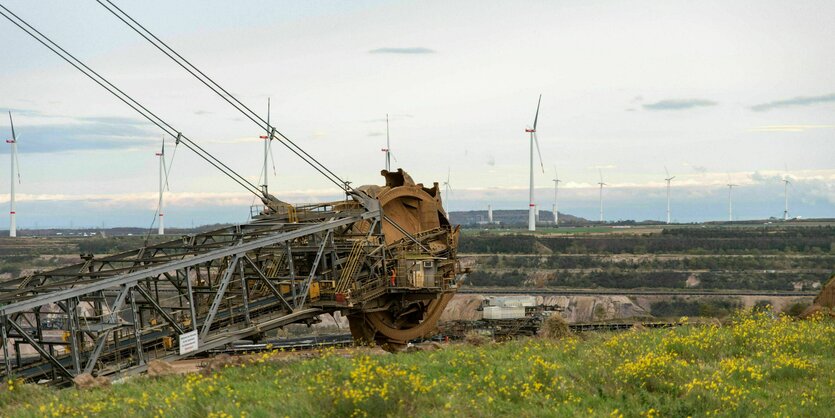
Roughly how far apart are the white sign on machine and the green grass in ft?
14.1

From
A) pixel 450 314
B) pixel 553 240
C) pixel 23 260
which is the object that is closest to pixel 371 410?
pixel 450 314

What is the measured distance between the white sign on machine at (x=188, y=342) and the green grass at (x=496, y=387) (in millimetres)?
4291

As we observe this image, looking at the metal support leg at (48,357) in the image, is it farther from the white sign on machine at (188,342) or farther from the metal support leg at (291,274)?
the metal support leg at (291,274)

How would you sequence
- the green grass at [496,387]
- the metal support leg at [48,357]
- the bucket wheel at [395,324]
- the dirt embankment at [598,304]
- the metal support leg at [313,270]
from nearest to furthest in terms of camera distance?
the green grass at [496,387] → the metal support leg at [48,357] → the metal support leg at [313,270] → the bucket wheel at [395,324] → the dirt embankment at [598,304]

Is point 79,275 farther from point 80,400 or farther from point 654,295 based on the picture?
point 654,295

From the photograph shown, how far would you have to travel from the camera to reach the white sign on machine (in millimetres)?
22734

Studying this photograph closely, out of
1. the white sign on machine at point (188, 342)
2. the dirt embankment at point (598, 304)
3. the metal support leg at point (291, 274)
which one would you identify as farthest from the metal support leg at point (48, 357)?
the dirt embankment at point (598, 304)

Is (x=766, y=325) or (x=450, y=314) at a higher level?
(x=766, y=325)

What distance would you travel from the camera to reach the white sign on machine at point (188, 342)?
2273 cm

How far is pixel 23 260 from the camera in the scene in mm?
124250

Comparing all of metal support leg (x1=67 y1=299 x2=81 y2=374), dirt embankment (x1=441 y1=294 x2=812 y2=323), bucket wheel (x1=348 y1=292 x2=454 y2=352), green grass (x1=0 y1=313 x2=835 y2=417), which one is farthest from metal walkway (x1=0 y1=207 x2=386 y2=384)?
dirt embankment (x1=441 y1=294 x2=812 y2=323)

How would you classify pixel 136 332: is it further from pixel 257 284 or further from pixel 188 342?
pixel 257 284

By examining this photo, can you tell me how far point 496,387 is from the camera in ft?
55.2

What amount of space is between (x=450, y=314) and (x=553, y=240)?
232 ft
